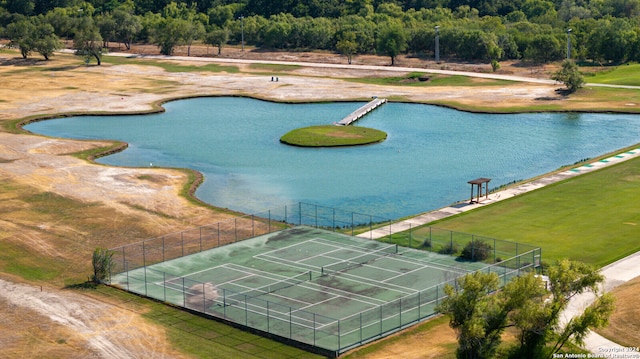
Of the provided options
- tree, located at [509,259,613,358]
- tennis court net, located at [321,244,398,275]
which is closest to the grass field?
tennis court net, located at [321,244,398,275]

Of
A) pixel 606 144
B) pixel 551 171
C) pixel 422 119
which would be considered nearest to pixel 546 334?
pixel 551 171

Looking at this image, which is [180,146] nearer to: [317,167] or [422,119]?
[317,167]

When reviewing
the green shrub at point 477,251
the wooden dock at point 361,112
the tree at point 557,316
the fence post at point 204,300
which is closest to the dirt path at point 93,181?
the fence post at point 204,300

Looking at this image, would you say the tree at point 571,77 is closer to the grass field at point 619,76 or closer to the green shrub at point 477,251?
the grass field at point 619,76

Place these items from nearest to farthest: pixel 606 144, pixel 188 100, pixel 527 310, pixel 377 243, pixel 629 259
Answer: pixel 527 310
pixel 629 259
pixel 377 243
pixel 606 144
pixel 188 100

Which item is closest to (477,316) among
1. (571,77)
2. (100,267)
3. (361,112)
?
(100,267)

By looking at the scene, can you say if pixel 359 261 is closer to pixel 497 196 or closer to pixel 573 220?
pixel 573 220

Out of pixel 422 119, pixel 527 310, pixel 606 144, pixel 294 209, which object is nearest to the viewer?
pixel 527 310
